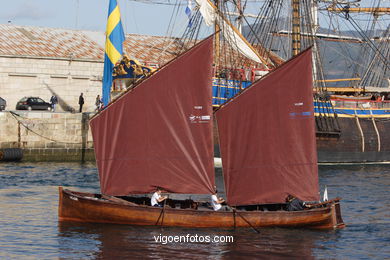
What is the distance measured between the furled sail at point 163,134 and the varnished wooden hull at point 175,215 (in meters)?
1.19

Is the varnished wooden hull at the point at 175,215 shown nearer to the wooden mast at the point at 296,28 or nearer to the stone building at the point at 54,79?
the stone building at the point at 54,79

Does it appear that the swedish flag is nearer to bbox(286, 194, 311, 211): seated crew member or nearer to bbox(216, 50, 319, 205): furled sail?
bbox(216, 50, 319, 205): furled sail

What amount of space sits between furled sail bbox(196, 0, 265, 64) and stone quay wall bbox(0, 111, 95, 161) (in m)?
12.5

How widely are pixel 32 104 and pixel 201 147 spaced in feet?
129

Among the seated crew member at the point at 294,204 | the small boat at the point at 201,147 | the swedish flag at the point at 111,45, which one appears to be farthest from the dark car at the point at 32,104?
the seated crew member at the point at 294,204

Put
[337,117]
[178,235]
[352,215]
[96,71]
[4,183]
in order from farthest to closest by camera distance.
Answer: [96,71] < [337,117] < [4,183] < [352,215] < [178,235]

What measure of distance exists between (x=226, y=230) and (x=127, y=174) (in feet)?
16.4

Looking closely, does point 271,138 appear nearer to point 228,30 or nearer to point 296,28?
point 228,30

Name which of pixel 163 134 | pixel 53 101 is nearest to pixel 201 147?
pixel 163 134

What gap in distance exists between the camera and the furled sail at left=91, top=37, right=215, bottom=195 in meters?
35.9

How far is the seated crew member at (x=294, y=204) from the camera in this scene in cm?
3622

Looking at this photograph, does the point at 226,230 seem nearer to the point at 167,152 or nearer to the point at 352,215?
the point at 167,152

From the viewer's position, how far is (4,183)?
161ft

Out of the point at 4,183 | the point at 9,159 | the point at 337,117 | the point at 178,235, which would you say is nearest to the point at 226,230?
the point at 178,235
